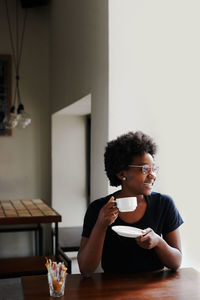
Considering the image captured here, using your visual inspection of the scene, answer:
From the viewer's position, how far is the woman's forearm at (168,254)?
5.43ft

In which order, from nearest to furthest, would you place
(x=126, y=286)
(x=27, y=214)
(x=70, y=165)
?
(x=126, y=286) → (x=27, y=214) → (x=70, y=165)

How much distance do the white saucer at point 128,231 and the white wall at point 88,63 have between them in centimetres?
80

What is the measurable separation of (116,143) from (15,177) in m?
3.49

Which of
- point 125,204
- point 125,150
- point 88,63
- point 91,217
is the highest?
point 88,63

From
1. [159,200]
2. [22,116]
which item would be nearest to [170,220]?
[159,200]

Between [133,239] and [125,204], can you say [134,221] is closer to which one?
[133,239]

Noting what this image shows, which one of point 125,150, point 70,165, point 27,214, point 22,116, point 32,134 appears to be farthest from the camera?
point 32,134

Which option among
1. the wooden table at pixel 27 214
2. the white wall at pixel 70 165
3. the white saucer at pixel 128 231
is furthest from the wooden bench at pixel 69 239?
the white saucer at pixel 128 231

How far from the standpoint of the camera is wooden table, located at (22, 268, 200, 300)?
1437 millimetres

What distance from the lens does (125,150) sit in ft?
5.82

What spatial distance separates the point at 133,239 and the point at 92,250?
195 millimetres

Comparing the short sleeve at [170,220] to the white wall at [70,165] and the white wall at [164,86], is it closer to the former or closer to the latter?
the white wall at [164,86]

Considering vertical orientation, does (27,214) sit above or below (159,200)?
below

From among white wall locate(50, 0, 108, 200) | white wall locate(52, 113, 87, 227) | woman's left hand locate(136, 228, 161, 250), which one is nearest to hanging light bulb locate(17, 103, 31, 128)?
white wall locate(50, 0, 108, 200)
